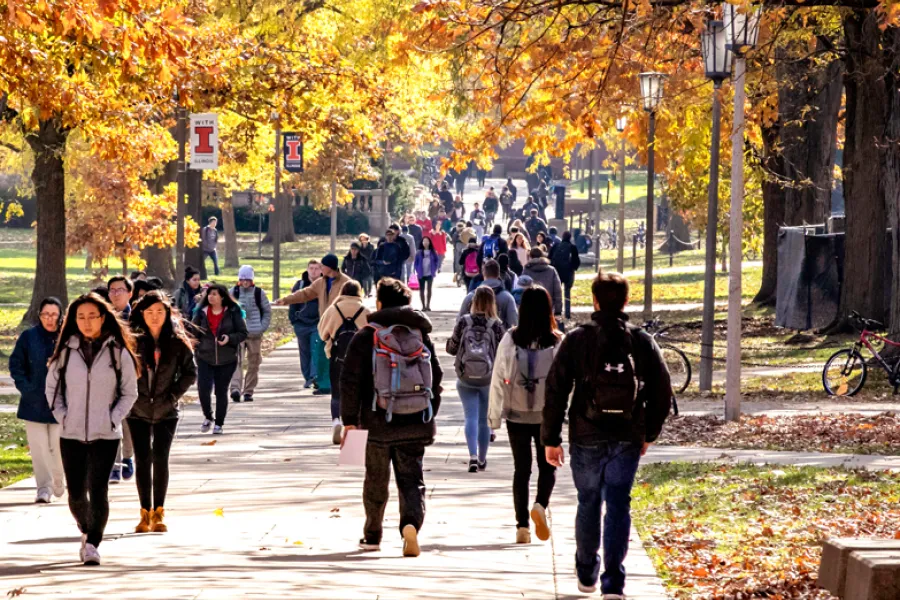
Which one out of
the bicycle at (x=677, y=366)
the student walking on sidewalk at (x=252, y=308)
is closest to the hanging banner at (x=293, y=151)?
the bicycle at (x=677, y=366)

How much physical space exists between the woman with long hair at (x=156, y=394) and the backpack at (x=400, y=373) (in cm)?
160

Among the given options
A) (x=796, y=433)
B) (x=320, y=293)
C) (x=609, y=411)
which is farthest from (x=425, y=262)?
(x=609, y=411)

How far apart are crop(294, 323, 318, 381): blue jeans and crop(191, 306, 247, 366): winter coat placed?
3.11 meters

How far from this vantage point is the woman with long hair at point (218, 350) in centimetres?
1630

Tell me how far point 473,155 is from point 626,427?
445 inches

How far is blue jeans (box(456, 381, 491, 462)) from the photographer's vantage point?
1270cm

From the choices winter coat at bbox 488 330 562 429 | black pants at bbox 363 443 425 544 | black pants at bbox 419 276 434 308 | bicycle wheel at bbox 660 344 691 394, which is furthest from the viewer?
black pants at bbox 419 276 434 308

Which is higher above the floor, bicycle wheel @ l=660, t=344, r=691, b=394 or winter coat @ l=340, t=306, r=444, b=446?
winter coat @ l=340, t=306, r=444, b=446

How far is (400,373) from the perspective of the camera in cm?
952

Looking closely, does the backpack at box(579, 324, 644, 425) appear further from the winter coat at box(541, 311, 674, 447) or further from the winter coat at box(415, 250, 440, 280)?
the winter coat at box(415, 250, 440, 280)

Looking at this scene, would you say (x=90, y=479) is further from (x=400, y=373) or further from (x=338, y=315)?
(x=338, y=315)

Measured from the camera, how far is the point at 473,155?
19.0 metres

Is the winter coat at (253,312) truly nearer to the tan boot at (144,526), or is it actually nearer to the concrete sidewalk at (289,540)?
the concrete sidewalk at (289,540)

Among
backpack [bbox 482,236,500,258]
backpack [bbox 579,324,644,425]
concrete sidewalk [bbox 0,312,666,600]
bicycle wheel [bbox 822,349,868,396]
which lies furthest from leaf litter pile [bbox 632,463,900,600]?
backpack [bbox 482,236,500,258]
